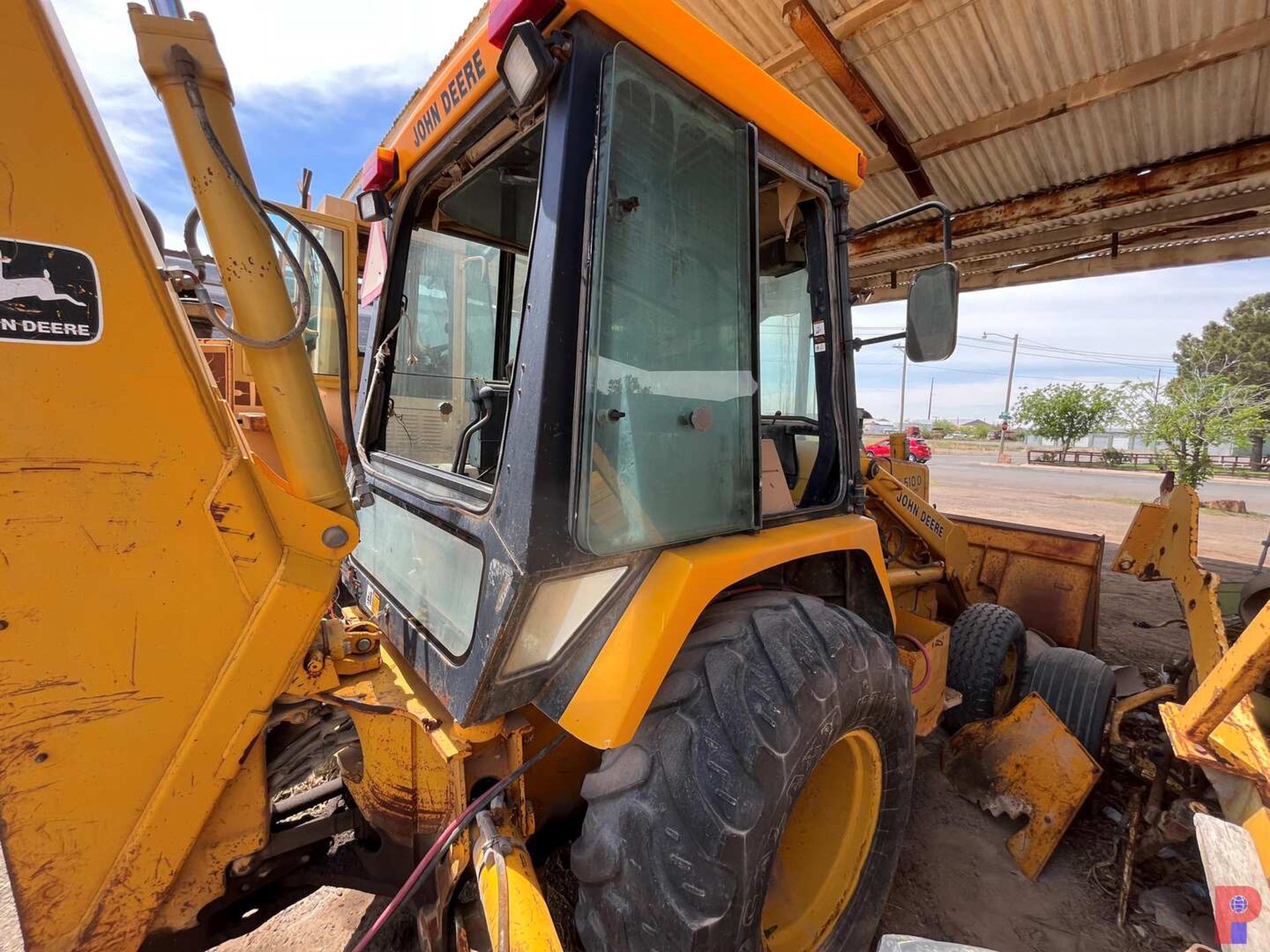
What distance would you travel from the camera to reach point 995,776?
2730 mm

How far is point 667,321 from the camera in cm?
144

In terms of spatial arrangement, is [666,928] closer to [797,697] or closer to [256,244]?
[797,697]

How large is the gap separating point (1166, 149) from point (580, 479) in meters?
5.13

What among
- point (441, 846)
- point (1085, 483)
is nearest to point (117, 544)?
point (441, 846)

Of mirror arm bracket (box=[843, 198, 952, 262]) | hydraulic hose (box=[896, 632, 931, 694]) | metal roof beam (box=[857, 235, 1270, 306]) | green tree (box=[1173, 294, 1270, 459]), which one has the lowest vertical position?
hydraulic hose (box=[896, 632, 931, 694])

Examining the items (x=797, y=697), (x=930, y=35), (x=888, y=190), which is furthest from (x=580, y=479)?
(x=888, y=190)

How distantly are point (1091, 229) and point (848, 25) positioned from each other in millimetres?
3542

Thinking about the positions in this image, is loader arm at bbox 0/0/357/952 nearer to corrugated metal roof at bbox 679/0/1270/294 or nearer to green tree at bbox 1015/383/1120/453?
corrugated metal roof at bbox 679/0/1270/294

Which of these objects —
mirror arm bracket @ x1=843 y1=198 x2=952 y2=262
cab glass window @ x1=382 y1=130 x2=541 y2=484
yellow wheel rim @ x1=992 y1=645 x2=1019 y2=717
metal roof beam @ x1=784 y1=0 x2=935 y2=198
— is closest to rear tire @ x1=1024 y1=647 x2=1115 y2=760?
yellow wheel rim @ x1=992 y1=645 x2=1019 y2=717

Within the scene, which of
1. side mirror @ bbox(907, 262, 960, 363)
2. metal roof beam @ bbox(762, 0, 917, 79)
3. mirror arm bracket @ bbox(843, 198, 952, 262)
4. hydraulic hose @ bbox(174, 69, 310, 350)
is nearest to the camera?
hydraulic hose @ bbox(174, 69, 310, 350)

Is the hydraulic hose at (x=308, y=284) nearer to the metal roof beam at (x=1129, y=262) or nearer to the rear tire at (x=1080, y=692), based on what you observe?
the rear tire at (x=1080, y=692)

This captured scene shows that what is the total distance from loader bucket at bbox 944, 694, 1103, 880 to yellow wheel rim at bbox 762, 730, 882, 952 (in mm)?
1158

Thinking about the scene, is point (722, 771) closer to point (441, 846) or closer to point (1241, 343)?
point (441, 846)

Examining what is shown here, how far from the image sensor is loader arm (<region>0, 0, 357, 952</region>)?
911mm
